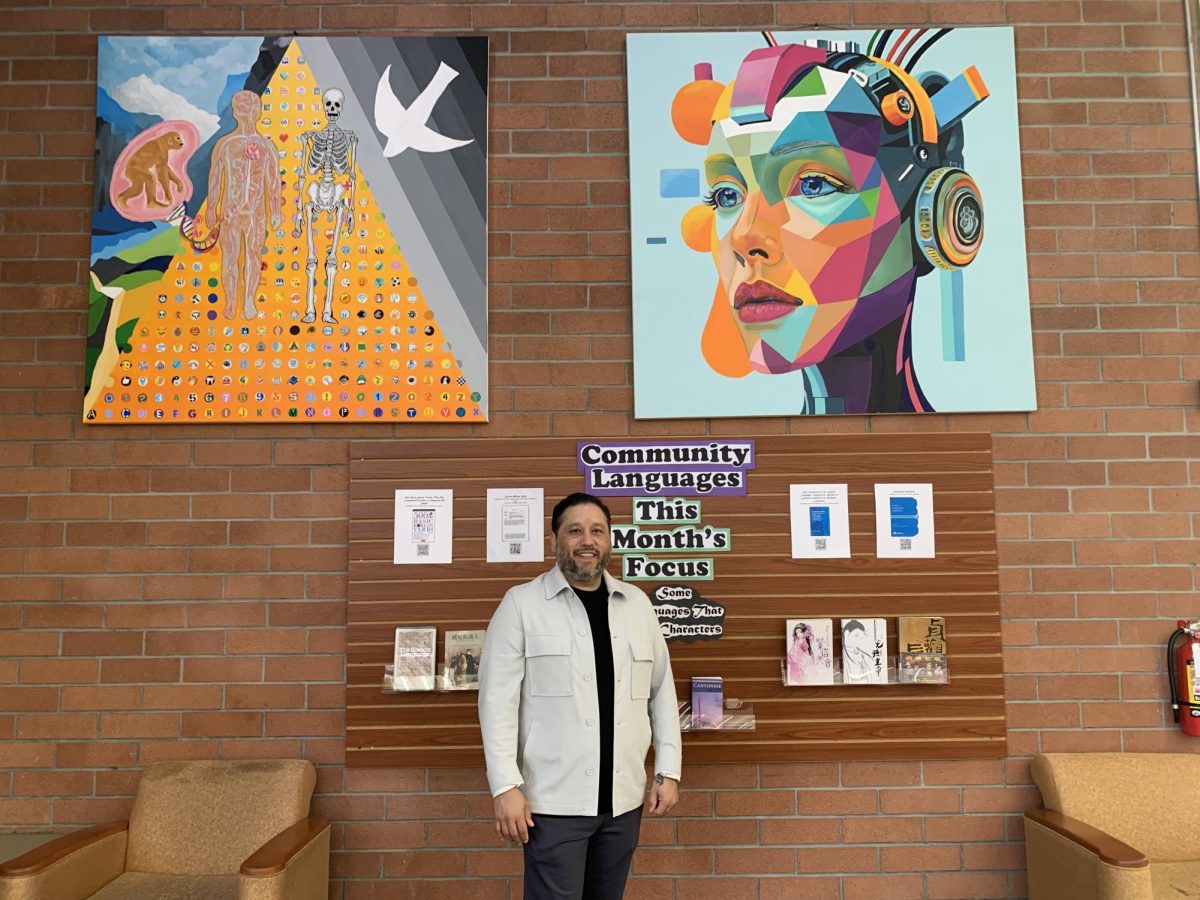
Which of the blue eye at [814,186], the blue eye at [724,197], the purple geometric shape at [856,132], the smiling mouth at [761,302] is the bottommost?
the smiling mouth at [761,302]

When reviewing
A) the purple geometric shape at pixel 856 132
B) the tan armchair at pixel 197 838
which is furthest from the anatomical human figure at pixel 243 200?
the purple geometric shape at pixel 856 132

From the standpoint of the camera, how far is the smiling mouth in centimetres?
360

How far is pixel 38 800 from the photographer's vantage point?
3422 mm

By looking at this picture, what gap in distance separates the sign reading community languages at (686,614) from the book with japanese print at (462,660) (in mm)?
661

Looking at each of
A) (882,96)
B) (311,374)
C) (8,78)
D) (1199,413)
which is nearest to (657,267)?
(882,96)

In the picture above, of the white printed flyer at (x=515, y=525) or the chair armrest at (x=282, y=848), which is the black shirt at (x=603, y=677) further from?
the chair armrest at (x=282, y=848)

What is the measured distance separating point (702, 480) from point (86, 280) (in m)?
2.46

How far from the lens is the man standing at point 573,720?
2684mm

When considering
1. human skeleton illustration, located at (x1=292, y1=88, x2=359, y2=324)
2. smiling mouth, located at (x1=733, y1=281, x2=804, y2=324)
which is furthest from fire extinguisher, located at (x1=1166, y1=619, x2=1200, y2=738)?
human skeleton illustration, located at (x1=292, y1=88, x2=359, y2=324)

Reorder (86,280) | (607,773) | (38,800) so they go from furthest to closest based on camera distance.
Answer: (86,280) < (38,800) < (607,773)

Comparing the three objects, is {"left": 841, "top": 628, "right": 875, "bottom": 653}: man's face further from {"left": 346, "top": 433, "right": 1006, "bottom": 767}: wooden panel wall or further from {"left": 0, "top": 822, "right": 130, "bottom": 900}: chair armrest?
{"left": 0, "top": 822, "right": 130, "bottom": 900}: chair armrest

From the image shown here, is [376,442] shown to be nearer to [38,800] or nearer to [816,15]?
[38,800]

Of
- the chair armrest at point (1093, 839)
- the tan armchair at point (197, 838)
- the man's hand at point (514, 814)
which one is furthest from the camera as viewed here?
the tan armchair at point (197, 838)

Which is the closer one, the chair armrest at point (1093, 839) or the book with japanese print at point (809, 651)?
the chair armrest at point (1093, 839)
